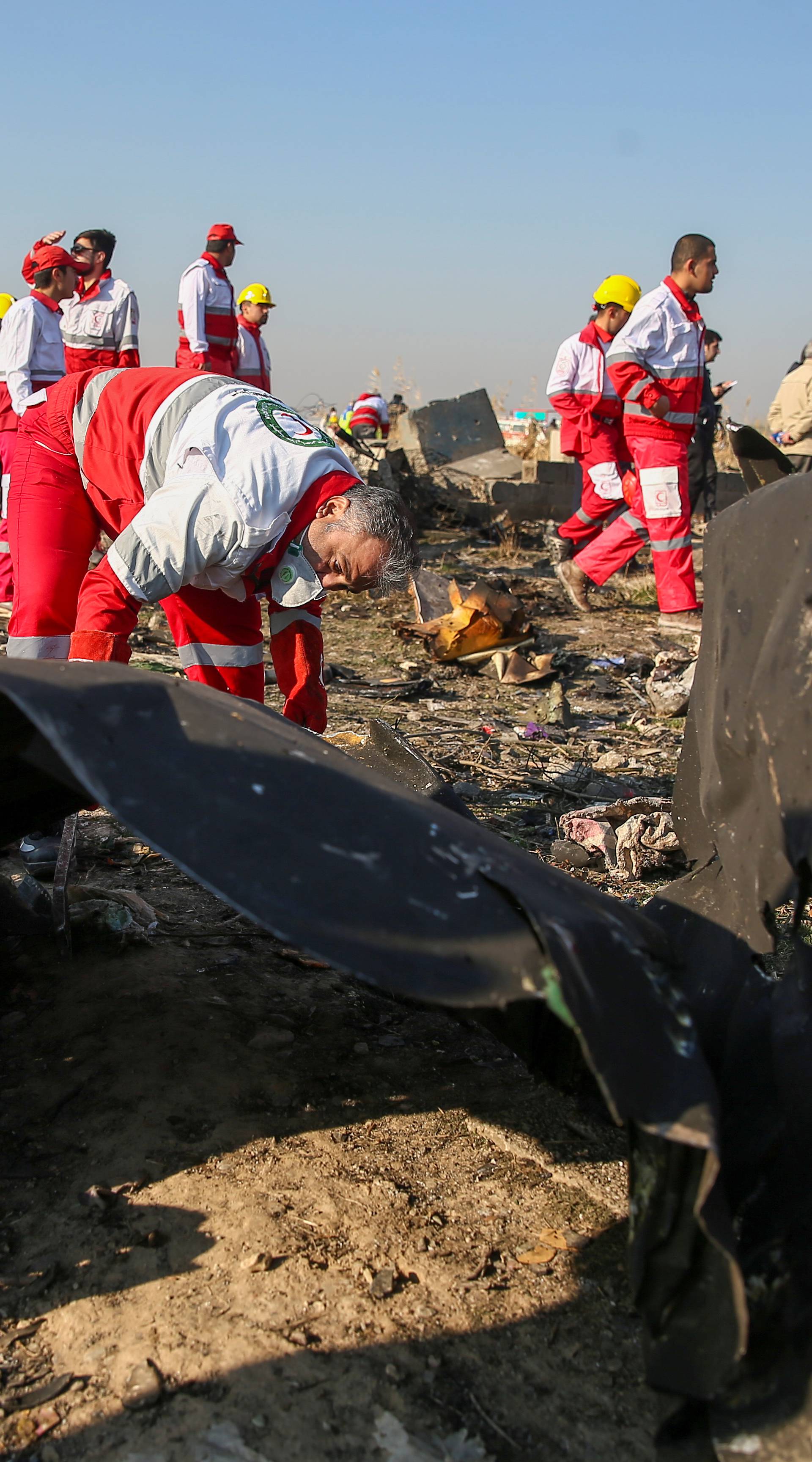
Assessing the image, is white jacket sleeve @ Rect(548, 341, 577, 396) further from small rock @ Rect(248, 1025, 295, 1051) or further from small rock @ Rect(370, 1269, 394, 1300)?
small rock @ Rect(370, 1269, 394, 1300)

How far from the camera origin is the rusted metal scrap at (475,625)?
641 centimetres

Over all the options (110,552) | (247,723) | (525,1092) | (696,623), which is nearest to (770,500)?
(247,723)

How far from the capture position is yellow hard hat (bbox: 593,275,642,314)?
28.1 ft

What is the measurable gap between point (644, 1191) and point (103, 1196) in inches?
40.3

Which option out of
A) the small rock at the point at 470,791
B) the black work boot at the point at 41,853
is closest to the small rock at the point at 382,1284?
the black work boot at the point at 41,853

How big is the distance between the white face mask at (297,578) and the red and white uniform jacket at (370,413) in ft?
35.1

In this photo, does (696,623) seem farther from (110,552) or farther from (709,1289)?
(709,1289)

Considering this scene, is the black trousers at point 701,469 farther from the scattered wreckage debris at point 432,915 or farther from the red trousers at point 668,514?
the scattered wreckage debris at point 432,915

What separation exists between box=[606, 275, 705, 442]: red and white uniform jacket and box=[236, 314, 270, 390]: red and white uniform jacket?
4.23 m

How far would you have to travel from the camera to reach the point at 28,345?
6.59 metres

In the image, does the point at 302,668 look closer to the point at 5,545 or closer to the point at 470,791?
the point at 470,791

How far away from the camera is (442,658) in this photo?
6.45 meters

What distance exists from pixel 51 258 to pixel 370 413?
6824 mm

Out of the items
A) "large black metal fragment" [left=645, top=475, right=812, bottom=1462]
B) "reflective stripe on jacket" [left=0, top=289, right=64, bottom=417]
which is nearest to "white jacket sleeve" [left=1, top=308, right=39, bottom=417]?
"reflective stripe on jacket" [left=0, top=289, right=64, bottom=417]
